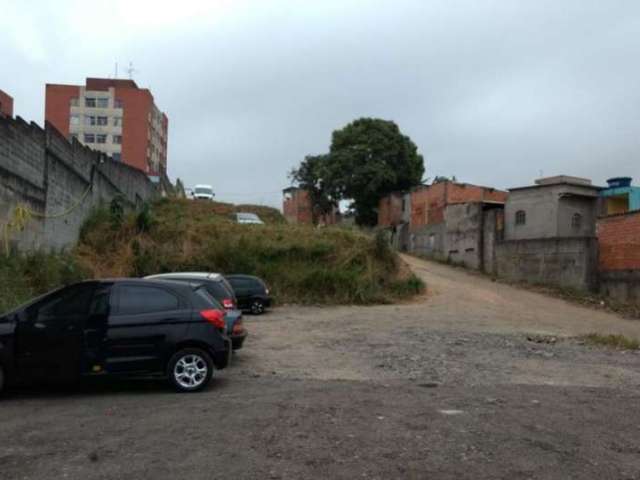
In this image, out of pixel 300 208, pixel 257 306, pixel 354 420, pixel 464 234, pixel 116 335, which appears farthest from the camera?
pixel 300 208

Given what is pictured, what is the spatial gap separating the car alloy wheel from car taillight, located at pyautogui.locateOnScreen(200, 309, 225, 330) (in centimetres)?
1357

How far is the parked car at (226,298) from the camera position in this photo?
11172 mm

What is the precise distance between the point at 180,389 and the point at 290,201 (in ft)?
211

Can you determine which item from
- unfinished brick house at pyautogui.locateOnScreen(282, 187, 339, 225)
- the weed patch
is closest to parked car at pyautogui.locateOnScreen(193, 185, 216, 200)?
unfinished brick house at pyautogui.locateOnScreen(282, 187, 339, 225)

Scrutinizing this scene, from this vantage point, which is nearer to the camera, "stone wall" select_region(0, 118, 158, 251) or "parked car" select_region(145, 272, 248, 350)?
"parked car" select_region(145, 272, 248, 350)

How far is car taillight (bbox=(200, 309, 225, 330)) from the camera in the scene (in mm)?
9195

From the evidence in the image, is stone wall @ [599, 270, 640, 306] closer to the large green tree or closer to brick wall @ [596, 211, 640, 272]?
brick wall @ [596, 211, 640, 272]

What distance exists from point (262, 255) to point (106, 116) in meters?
Result: 76.9

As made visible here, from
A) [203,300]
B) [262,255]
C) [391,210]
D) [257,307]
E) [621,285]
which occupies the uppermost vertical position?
[391,210]

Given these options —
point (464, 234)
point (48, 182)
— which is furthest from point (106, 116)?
point (48, 182)

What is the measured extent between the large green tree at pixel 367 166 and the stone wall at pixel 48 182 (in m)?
26.6

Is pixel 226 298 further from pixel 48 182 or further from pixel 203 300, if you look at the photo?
pixel 48 182

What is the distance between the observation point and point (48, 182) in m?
19.6

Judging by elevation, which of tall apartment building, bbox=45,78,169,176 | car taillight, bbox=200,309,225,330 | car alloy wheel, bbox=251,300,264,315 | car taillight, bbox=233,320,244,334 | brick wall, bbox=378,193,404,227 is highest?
A: tall apartment building, bbox=45,78,169,176
